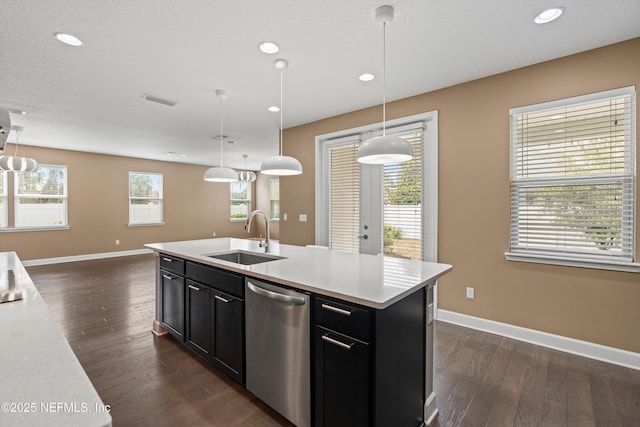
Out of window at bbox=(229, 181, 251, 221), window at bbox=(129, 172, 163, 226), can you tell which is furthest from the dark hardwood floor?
window at bbox=(229, 181, 251, 221)

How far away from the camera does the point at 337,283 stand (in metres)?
1.65

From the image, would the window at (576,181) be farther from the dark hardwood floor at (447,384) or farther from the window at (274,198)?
the window at (274,198)

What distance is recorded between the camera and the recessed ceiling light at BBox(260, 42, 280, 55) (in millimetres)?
2496

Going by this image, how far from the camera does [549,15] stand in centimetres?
214

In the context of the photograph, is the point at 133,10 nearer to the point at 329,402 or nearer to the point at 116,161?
the point at 329,402

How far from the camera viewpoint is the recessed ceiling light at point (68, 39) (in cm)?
232

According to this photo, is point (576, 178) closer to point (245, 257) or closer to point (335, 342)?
point (335, 342)

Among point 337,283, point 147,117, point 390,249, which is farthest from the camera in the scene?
point 147,117

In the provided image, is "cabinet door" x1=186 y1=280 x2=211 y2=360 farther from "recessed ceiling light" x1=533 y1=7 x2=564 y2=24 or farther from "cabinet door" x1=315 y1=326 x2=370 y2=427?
"recessed ceiling light" x1=533 y1=7 x2=564 y2=24

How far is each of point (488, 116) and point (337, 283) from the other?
2657mm

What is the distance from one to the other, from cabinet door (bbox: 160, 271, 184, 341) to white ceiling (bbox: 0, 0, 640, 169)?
6.78 feet

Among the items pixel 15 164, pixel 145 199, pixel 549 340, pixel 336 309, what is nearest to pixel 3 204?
pixel 15 164

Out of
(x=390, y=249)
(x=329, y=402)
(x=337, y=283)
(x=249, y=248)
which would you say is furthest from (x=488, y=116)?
(x=329, y=402)

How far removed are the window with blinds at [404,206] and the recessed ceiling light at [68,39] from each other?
130 inches
